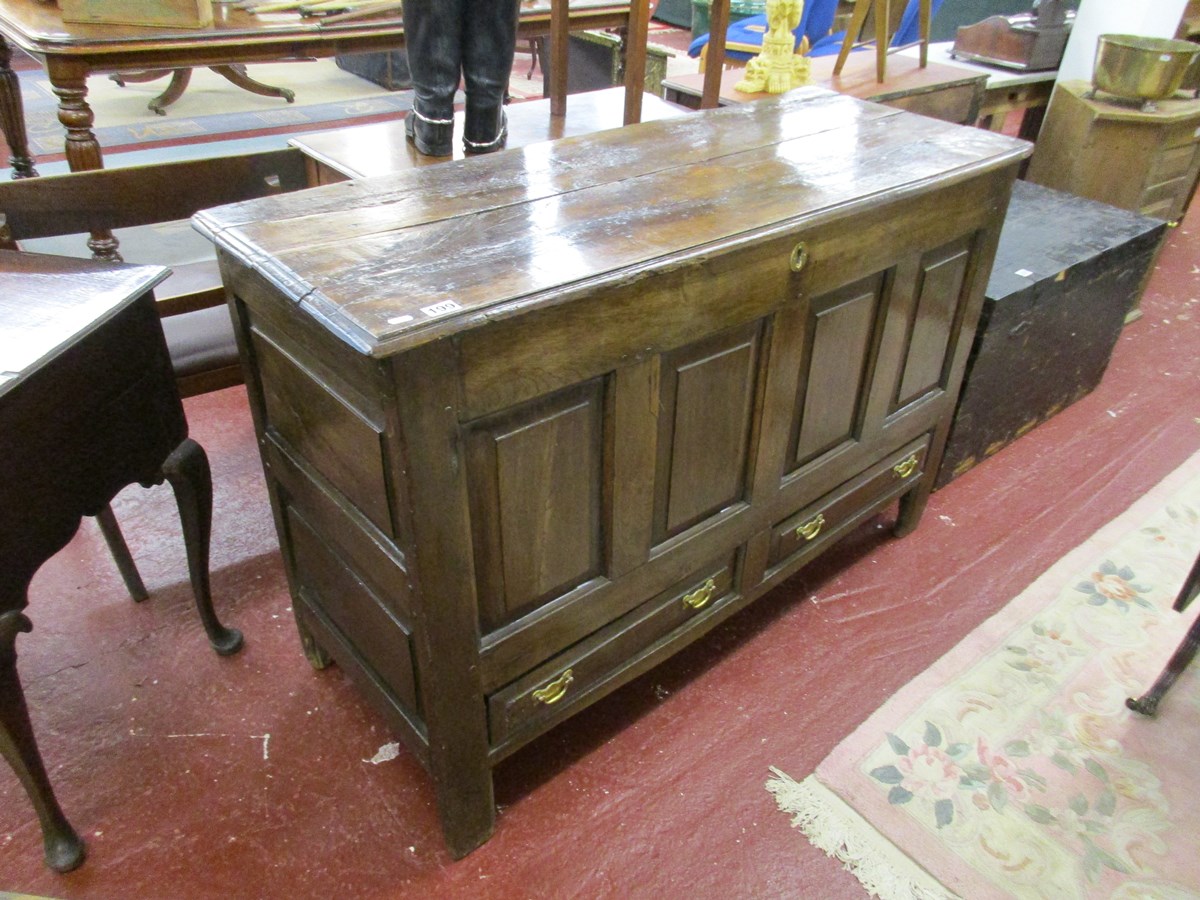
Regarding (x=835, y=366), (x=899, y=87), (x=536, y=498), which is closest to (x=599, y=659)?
(x=536, y=498)

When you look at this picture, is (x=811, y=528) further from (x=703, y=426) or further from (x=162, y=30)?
(x=162, y=30)

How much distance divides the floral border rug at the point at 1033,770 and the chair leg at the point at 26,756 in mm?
1105

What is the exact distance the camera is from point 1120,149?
2977mm

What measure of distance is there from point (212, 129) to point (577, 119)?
2.78 metres

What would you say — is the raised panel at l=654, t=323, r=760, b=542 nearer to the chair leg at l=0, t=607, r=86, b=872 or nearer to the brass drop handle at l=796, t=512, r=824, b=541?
the brass drop handle at l=796, t=512, r=824, b=541

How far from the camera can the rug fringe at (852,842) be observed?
1.30 m

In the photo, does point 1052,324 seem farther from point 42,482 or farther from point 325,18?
point 42,482

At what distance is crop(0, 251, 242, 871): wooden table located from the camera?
1.10m

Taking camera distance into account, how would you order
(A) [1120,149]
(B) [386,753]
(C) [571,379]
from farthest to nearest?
(A) [1120,149] < (B) [386,753] < (C) [571,379]

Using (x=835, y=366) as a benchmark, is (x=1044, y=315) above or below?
below

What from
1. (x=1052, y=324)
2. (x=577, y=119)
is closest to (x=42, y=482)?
(x=577, y=119)

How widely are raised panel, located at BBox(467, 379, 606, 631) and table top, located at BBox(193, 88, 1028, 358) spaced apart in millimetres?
163

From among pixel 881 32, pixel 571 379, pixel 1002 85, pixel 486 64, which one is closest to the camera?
pixel 571 379

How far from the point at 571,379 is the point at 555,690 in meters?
0.52
